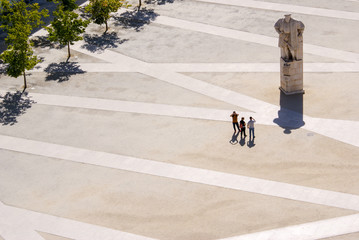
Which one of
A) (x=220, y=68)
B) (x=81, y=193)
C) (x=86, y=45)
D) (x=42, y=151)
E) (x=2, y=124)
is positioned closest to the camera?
(x=81, y=193)

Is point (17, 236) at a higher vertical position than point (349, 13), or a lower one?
lower

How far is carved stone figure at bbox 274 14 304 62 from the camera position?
108 feet

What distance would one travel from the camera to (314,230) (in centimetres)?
2362

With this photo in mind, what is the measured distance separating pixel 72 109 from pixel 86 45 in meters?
9.28

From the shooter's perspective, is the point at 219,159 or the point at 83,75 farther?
the point at 83,75

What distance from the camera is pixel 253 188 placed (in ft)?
87.1

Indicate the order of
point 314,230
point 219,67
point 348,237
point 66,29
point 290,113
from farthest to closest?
point 66,29, point 219,67, point 290,113, point 314,230, point 348,237

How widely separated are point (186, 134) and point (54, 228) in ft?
29.3

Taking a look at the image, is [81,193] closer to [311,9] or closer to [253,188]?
[253,188]

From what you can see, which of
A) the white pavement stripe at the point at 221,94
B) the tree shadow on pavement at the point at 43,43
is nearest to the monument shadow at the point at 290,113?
the white pavement stripe at the point at 221,94

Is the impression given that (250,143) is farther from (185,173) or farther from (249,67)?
(249,67)

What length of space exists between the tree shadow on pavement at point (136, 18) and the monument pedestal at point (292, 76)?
14356mm

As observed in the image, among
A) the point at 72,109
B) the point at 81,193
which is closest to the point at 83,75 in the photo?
the point at 72,109

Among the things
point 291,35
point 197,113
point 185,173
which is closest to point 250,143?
point 185,173
